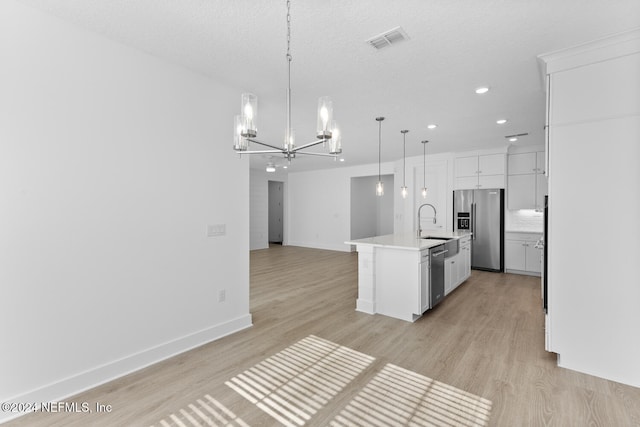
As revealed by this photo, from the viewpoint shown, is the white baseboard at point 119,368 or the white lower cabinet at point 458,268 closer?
the white baseboard at point 119,368

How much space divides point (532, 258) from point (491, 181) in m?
1.74

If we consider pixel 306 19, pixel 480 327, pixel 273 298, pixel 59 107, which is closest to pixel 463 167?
pixel 480 327

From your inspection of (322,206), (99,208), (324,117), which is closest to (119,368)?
(99,208)

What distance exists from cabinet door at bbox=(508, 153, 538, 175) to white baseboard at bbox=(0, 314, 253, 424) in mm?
6218

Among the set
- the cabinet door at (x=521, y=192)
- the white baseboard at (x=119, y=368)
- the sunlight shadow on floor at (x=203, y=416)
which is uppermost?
the cabinet door at (x=521, y=192)

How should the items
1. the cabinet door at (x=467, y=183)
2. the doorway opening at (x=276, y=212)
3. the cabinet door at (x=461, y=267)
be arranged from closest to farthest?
the cabinet door at (x=461, y=267), the cabinet door at (x=467, y=183), the doorway opening at (x=276, y=212)

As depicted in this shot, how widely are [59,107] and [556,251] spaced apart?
4.09 m

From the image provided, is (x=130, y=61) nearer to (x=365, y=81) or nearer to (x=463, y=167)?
(x=365, y=81)

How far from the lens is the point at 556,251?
2.54 m

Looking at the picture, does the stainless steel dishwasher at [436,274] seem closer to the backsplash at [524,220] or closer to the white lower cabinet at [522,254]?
the white lower cabinet at [522,254]

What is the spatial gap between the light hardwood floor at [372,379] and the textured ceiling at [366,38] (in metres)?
2.32

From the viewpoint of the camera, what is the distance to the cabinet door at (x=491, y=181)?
6.23m

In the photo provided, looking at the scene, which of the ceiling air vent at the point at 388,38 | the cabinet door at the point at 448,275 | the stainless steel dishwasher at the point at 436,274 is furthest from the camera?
the cabinet door at the point at 448,275

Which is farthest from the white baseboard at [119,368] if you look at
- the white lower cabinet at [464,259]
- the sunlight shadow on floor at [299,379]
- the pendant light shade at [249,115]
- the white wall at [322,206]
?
the white wall at [322,206]
